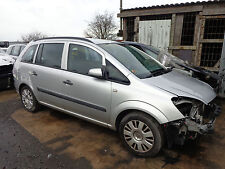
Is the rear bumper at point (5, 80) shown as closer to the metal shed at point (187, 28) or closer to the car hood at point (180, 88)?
the car hood at point (180, 88)

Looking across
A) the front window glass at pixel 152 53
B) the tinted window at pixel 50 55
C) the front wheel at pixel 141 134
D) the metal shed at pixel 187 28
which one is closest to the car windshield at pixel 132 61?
the front wheel at pixel 141 134

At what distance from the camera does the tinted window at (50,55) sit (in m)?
2.95

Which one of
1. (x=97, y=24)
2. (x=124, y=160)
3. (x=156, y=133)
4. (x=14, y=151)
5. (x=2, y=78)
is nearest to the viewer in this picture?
(x=156, y=133)

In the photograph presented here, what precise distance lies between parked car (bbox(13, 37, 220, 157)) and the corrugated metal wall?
15.9 ft

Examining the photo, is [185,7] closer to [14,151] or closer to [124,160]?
[124,160]

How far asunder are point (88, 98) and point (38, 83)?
134 centimetres

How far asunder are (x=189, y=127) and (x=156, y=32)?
622 cm

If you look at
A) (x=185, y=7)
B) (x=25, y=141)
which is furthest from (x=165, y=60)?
(x=185, y=7)

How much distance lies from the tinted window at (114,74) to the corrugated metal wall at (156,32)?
5658 millimetres

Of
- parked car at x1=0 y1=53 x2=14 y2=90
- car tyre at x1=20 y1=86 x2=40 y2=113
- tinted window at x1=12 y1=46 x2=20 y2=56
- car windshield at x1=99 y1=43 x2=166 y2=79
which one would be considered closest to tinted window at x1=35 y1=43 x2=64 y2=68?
car tyre at x1=20 y1=86 x2=40 y2=113

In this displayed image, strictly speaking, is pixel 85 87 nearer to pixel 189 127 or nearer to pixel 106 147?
pixel 106 147

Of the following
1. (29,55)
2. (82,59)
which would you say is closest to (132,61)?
(82,59)

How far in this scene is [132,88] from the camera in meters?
2.15

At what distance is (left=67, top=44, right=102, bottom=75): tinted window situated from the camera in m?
2.55
